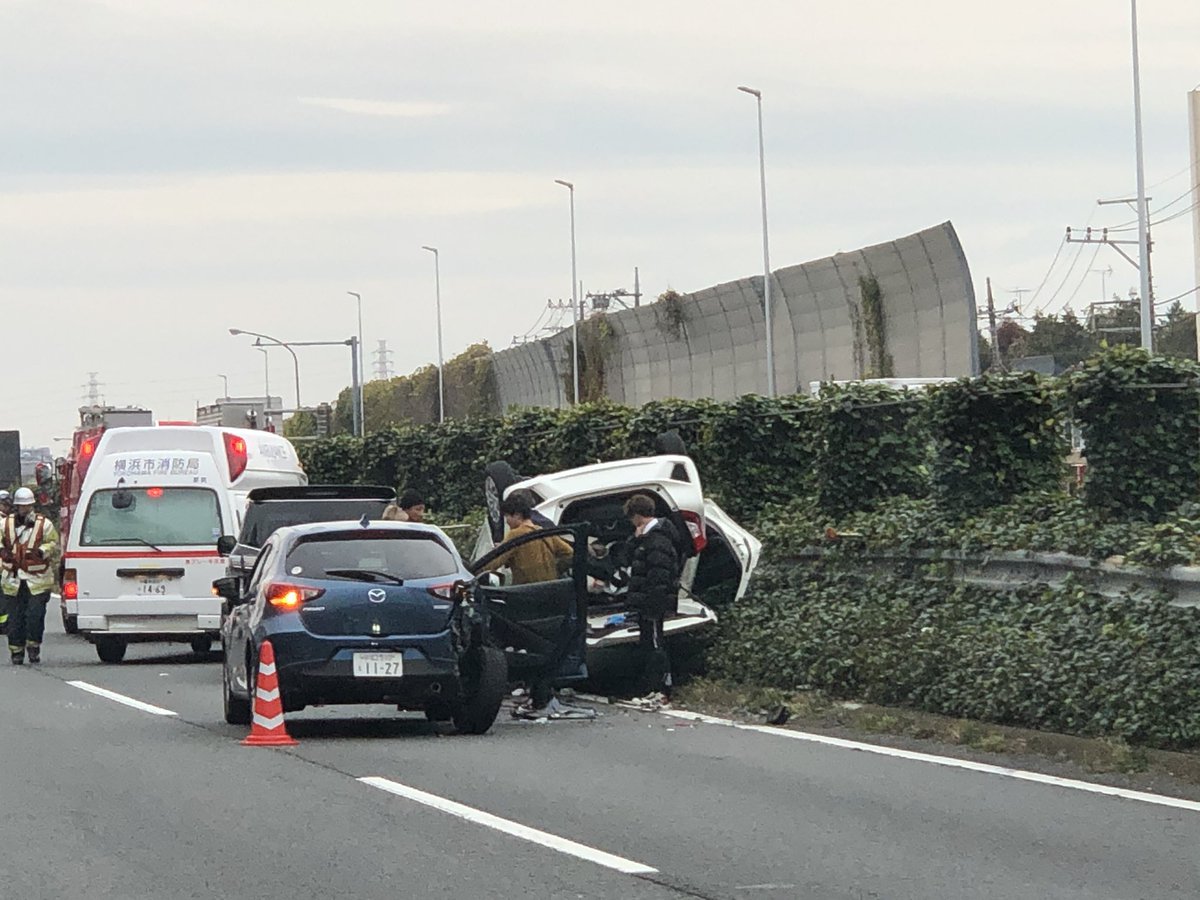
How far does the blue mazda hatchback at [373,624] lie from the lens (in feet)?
49.3

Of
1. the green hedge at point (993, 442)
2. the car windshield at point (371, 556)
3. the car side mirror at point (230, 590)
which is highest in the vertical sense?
the green hedge at point (993, 442)

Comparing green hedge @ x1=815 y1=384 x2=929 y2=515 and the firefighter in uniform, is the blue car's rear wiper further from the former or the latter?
the firefighter in uniform

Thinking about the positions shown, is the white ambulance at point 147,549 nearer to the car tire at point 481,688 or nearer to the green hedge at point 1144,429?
the car tire at point 481,688

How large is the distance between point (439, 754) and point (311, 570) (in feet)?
6.57

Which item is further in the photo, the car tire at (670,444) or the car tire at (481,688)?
the car tire at (670,444)

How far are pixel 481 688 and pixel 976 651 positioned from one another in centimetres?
358

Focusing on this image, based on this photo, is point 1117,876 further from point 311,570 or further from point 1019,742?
point 311,570

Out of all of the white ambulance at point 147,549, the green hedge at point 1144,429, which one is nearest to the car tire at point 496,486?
the white ambulance at point 147,549

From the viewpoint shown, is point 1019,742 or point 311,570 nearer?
point 1019,742

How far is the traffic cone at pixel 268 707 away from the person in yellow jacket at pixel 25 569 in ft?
33.1

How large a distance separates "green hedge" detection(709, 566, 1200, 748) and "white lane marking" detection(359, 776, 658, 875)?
14.7 ft

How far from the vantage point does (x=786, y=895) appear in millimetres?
8562

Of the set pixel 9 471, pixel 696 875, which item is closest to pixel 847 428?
pixel 696 875

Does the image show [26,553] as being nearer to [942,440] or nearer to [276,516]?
[276,516]
